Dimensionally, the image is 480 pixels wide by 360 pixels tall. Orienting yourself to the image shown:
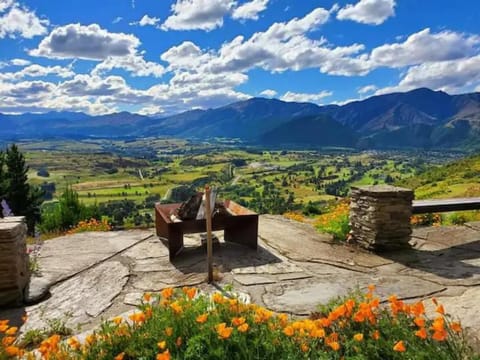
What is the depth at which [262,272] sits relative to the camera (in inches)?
208

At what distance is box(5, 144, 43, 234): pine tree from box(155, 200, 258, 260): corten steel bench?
22.0 m

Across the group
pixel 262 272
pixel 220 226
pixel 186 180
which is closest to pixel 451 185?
pixel 220 226

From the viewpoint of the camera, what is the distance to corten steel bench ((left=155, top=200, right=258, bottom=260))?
581 cm

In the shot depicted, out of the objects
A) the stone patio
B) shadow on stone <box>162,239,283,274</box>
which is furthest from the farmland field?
shadow on stone <box>162,239,283,274</box>

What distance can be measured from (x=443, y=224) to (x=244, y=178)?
83.3 m

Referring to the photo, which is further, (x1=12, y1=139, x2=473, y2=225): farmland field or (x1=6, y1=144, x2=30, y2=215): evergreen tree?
(x1=12, y1=139, x2=473, y2=225): farmland field

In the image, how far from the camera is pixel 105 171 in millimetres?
→ 114875

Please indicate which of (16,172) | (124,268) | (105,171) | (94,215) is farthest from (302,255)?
(105,171)

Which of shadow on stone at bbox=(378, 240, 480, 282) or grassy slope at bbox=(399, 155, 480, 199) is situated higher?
shadow on stone at bbox=(378, 240, 480, 282)

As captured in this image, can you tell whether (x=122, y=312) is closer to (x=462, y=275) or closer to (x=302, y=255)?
(x=302, y=255)

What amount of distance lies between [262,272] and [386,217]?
8.09ft

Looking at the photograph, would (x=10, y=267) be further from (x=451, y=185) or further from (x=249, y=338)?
(x=451, y=185)

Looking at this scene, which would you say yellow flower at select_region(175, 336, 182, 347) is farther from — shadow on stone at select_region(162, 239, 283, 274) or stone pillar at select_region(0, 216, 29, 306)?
stone pillar at select_region(0, 216, 29, 306)

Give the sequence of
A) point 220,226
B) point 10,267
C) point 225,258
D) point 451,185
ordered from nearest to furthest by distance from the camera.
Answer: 1. point 10,267
2. point 225,258
3. point 220,226
4. point 451,185
